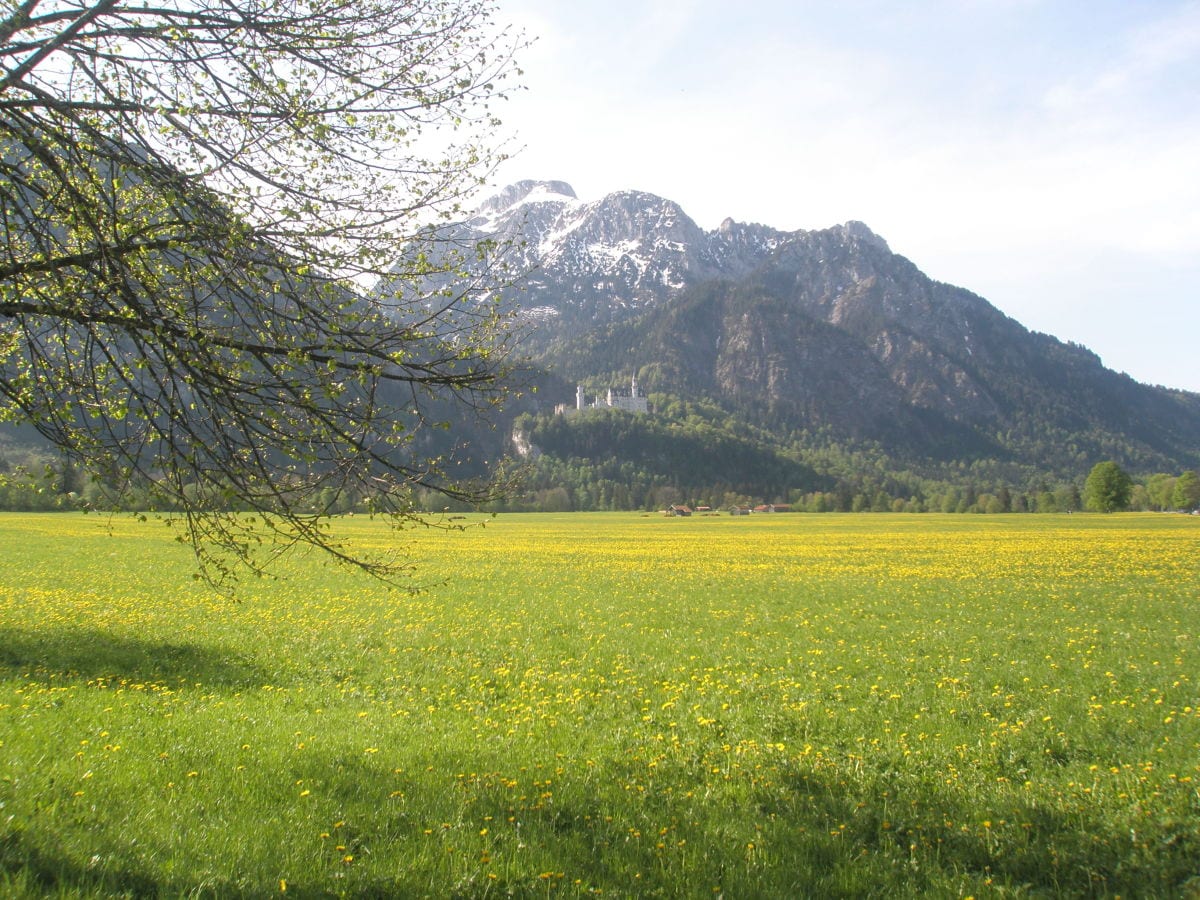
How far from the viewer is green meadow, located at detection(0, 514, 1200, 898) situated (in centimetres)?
530

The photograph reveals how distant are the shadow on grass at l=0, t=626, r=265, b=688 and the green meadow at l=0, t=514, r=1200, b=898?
0.36 ft

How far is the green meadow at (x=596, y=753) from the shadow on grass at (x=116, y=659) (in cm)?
11

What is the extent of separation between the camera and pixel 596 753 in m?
8.33

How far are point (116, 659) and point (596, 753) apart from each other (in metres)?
10.9

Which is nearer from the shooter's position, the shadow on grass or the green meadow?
the green meadow

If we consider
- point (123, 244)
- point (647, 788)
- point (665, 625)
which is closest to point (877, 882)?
point (647, 788)

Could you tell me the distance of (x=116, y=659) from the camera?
44.9 feet

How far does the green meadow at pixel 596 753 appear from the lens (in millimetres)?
5301

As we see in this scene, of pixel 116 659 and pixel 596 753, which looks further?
pixel 116 659

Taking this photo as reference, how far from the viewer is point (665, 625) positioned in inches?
768

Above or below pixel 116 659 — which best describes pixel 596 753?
above

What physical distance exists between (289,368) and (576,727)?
6.11 m

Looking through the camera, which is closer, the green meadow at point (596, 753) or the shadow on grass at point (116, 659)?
the green meadow at point (596, 753)

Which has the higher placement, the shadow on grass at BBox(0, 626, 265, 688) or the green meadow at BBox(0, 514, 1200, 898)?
the green meadow at BBox(0, 514, 1200, 898)
